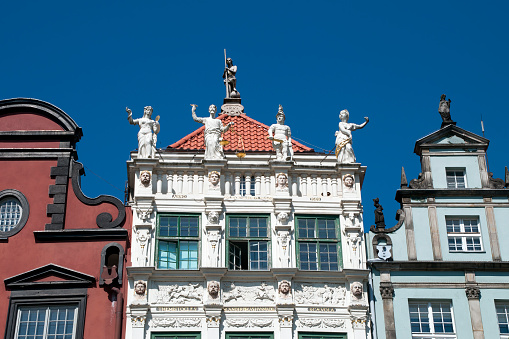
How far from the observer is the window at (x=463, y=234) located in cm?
2986

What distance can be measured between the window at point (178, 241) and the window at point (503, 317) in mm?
9376

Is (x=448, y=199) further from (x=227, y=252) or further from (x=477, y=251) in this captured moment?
(x=227, y=252)

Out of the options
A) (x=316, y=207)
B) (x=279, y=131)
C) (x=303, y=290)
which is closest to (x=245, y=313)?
(x=303, y=290)

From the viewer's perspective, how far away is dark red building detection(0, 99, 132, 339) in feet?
91.6

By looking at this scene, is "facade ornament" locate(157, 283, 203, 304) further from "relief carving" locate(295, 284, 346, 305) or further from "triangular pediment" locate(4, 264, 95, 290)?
"relief carving" locate(295, 284, 346, 305)

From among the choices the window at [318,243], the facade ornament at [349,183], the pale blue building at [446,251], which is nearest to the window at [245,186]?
the window at [318,243]

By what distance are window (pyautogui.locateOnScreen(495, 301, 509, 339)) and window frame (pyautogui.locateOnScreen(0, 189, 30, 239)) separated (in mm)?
14920

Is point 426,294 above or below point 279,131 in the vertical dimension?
below

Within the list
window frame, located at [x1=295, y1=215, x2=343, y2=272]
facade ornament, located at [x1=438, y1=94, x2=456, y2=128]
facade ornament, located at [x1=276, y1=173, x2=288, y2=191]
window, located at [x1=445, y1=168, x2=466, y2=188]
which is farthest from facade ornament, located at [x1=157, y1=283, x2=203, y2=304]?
facade ornament, located at [x1=438, y1=94, x2=456, y2=128]

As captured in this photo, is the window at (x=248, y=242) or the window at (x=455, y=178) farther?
the window at (x=455, y=178)

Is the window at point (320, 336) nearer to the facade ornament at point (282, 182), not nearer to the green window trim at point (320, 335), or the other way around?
the green window trim at point (320, 335)

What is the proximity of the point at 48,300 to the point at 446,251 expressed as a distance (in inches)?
Result: 487

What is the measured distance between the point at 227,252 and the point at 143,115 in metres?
5.76

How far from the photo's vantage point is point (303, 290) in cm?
2866
